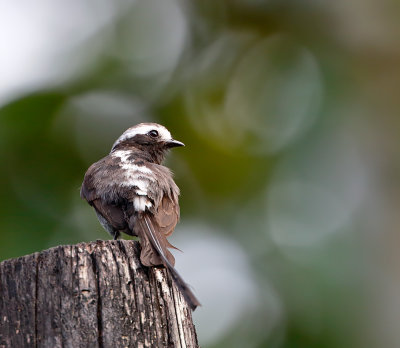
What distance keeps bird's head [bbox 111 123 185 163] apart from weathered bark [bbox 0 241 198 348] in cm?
364

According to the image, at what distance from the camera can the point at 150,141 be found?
24.2 ft

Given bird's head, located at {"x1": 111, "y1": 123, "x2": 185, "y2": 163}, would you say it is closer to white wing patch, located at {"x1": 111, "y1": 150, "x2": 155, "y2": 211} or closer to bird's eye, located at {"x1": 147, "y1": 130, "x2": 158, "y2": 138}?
bird's eye, located at {"x1": 147, "y1": 130, "x2": 158, "y2": 138}

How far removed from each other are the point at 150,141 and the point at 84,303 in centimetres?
403

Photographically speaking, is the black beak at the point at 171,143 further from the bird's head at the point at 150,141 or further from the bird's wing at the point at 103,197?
the bird's wing at the point at 103,197

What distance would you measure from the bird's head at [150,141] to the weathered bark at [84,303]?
3.64m

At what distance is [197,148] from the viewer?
34.2 ft

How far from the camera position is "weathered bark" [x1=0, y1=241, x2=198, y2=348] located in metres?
3.42

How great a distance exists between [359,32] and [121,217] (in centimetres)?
884

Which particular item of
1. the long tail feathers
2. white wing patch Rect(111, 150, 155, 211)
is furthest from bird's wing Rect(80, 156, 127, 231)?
the long tail feathers

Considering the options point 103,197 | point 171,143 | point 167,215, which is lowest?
point 167,215

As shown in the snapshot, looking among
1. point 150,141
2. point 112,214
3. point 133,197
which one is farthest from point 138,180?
point 150,141

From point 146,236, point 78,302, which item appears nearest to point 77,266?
point 78,302

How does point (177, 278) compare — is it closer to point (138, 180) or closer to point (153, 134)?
point (138, 180)

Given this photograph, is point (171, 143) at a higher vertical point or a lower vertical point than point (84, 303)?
higher
